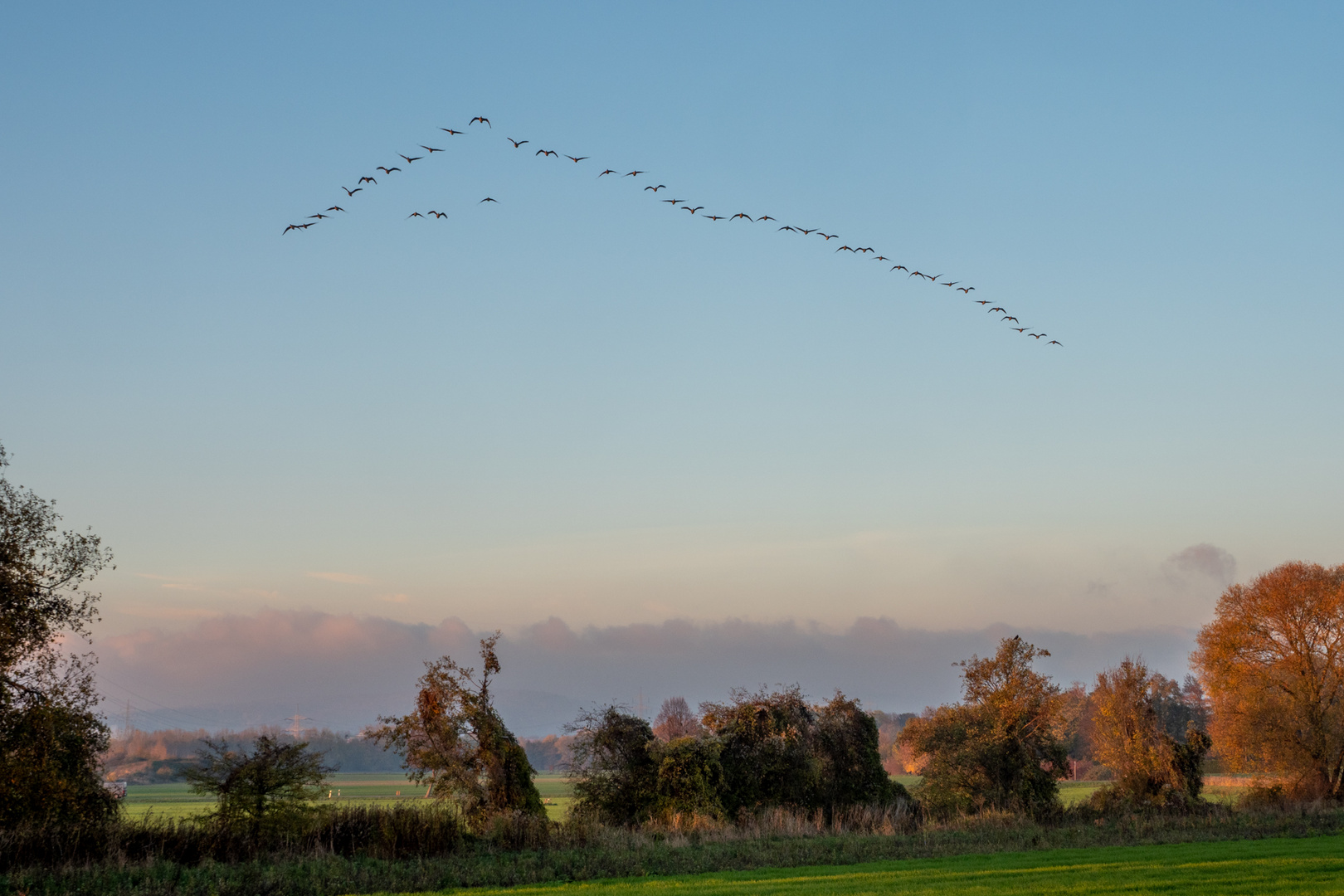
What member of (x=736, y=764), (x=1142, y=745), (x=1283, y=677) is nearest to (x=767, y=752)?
(x=736, y=764)

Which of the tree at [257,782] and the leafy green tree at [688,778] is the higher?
the tree at [257,782]

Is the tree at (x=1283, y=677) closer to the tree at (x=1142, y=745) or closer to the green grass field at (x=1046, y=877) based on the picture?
the tree at (x=1142, y=745)

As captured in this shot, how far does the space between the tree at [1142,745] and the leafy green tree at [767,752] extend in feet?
42.0

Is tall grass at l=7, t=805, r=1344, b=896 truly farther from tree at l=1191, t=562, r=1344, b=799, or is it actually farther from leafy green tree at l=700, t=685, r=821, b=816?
tree at l=1191, t=562, r=1344, b=799

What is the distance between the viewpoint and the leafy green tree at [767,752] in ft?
112

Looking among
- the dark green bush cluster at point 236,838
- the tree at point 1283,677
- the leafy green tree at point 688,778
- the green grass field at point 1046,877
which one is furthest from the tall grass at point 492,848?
the tree at point 1283,677

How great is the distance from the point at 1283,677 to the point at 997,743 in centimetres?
1784

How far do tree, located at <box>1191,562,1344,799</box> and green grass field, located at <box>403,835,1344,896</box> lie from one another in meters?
23.2

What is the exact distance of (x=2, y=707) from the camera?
75.7 ft

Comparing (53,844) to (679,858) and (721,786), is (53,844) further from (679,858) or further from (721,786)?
(721,786)

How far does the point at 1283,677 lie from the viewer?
149ft

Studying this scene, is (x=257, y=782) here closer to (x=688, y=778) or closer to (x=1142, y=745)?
(x=688, y=778)

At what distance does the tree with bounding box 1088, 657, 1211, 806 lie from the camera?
1508 inches

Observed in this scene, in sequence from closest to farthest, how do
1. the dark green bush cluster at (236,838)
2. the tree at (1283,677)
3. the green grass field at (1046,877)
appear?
the green grass field at (1046,877)
the dark green bush cluster at (236,838)
the tree at (1283,677)
